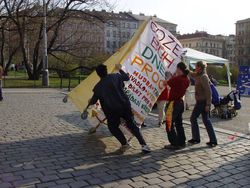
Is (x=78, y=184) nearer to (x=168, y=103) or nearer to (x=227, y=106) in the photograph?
(x=168, y=103)

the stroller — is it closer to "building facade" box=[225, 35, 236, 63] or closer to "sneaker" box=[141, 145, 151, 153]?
"sneaker" box=[141, 145, 151, 153]

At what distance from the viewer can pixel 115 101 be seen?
6359mm

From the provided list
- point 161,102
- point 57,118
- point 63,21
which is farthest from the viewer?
point 63,21

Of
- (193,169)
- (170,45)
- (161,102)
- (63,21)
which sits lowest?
(193,169)

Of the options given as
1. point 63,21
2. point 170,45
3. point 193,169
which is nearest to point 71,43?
point 63,21

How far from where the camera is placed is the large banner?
7238 mm

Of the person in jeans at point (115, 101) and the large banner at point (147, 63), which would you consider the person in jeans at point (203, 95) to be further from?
the person in jeans at point (115, 101)

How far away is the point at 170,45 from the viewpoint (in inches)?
305

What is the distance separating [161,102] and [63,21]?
26.4 metres

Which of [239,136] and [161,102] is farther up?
Result: [161,102]

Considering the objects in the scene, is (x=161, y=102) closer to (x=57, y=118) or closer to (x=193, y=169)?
(x=57, y=118)

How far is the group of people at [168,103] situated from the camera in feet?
20.9

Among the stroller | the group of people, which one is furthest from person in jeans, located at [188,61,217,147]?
the stroller

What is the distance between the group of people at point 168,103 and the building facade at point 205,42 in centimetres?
12302
